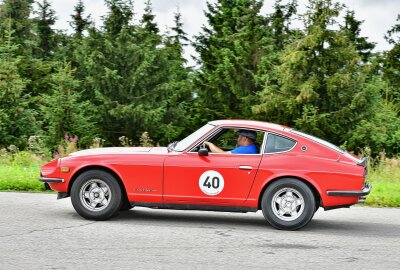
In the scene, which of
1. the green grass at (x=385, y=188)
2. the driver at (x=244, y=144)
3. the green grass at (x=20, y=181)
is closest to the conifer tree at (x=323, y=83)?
the green grass at (x=385, y=188)

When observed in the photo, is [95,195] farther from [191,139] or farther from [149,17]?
[149,17]

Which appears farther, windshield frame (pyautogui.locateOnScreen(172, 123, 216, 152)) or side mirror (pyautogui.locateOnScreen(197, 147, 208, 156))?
windshield frame (pyautogui.locateOnScreen(172, 123, 216, 152))

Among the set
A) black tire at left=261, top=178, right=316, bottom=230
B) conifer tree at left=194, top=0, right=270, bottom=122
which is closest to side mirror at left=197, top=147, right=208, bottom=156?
black tire at left=261, top=178, right=316, bottom=230

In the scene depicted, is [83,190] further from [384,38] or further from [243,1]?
[384,38]

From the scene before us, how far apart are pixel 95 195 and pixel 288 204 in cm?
259

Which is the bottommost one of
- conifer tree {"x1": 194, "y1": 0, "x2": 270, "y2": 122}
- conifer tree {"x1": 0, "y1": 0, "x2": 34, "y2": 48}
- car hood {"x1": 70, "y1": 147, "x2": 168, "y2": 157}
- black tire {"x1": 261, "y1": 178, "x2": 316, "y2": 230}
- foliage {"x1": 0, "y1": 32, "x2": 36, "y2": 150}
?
black tire {"x1": 261, "y1": 178, "x2": 316, "y2": 230}

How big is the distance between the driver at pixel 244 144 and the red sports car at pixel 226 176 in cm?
1

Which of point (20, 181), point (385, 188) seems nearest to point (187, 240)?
point (20, 181)

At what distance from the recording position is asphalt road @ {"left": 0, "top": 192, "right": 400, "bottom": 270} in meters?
6.96

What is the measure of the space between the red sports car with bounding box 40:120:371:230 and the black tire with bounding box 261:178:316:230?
1cm

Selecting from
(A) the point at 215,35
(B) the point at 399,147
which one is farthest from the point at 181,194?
(A) the point at 215,35

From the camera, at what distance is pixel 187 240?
26.7 feet

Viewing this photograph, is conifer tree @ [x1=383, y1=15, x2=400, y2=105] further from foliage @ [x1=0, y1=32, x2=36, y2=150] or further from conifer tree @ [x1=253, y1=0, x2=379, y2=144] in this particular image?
foliage @ [x1=0, y1=32, x2=36, y2=150]

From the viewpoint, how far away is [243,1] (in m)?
45.4
